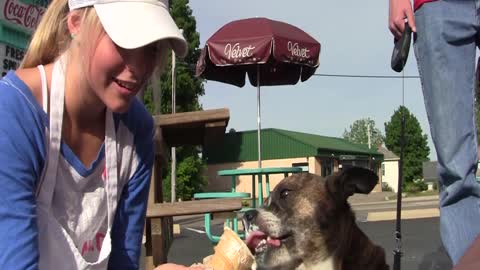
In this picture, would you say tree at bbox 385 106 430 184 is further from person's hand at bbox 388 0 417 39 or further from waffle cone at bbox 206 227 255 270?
waffle cone at bbox 206 227 255 270

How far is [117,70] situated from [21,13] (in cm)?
331

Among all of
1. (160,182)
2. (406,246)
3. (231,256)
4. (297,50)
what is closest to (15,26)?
(160,182)

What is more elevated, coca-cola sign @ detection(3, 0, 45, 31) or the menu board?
coca-cola sign @ detection(3, 0, 45, 31)

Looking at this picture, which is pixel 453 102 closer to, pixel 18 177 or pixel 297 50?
pixel 18 177

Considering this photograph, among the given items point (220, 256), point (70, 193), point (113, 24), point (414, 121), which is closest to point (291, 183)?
point (220, 256)

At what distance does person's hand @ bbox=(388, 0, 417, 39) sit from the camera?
3.01m

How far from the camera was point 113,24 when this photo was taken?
185cm

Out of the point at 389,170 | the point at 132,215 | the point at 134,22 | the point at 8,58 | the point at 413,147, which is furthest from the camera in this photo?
the point at 389,170

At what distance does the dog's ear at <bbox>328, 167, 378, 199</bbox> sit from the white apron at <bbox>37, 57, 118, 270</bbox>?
2.03m

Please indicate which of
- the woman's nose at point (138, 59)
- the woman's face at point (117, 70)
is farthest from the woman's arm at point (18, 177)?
the woman's nose at point (138, 59)

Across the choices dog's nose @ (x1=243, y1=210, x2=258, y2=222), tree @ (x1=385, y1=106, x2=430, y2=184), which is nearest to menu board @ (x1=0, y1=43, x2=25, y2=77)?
dog's nose @ (x1=243, y1=210, x2=258, y2=222)

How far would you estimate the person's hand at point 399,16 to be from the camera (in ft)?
9.87

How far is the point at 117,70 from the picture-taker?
75.5 inches

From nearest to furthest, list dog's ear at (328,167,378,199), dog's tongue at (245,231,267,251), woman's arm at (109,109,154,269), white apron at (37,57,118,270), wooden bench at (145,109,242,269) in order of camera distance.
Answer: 1. white apron at (37,57,118,270)
2. woman's arm at (109,109,154,269)
3. wooden bench at (145,109,242,269)
4. dog's ear at (328,167,378,199)
5. dog's tongue at (245,231,267,251)
